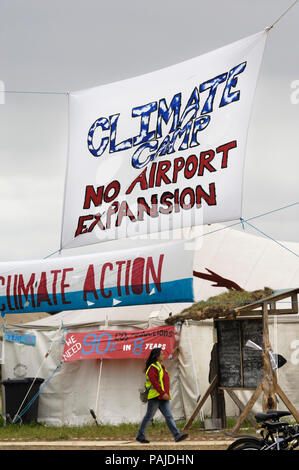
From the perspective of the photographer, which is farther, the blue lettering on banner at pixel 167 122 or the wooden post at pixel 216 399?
the wooden post at pixel 216 399

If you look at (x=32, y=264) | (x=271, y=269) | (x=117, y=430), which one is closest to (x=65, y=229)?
(x=32, y=264)

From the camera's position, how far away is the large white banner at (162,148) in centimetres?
1376

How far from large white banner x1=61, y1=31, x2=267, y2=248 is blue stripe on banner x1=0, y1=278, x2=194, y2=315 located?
106cm

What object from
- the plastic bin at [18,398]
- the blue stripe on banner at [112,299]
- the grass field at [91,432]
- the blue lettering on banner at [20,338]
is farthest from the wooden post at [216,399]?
the blue lettering on banner at [20,338]

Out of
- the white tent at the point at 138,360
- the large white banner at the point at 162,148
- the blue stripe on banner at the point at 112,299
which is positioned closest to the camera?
the blue stripe on banner at the point at 112,299

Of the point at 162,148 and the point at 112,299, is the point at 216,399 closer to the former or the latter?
the point at 112,299

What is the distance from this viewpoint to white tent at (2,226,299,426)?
60.0ft

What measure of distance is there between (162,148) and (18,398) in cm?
730

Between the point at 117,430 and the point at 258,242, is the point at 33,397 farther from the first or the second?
the point at 258,242

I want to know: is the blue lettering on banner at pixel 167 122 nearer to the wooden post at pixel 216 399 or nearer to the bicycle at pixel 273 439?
the wooden post at pixel 216 399

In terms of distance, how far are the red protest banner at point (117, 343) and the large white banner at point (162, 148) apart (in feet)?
12.2

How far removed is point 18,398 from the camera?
18.9 meters

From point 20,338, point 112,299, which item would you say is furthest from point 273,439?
point 20,338
